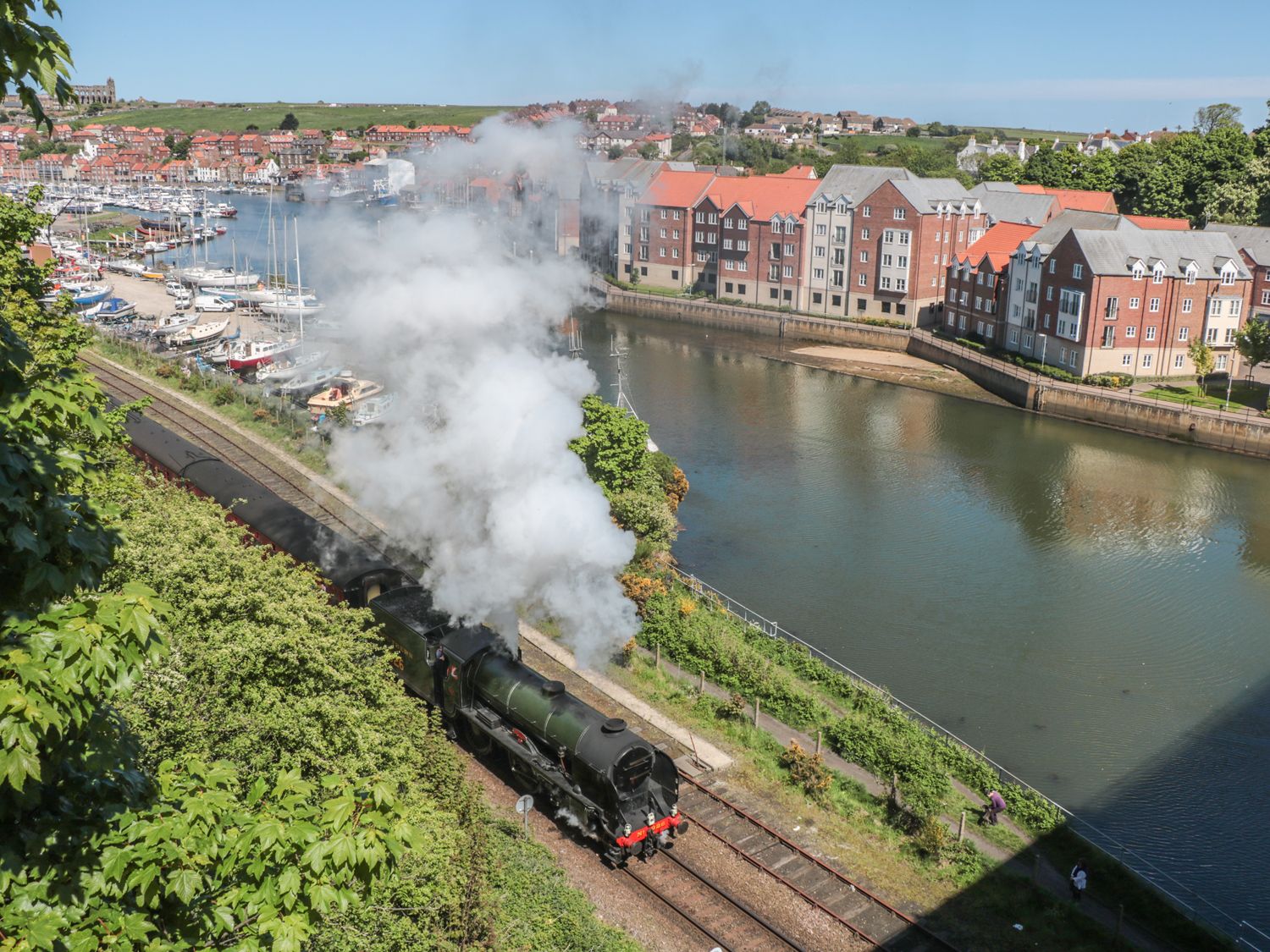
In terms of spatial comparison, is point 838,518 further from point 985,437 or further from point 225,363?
point 225,363

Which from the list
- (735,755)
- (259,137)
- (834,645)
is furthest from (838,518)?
(259,137)

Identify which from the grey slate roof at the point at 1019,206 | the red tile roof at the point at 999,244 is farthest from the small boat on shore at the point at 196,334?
the grey slate roof at the point at 1019,206

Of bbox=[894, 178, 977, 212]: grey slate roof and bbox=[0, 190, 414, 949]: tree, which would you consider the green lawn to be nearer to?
bbox=[894, 178, 977, 212]: grey slate roof

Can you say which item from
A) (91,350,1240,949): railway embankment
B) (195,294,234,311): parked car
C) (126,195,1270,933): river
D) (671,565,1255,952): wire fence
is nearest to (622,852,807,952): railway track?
(91,350,1240,949): railway embankment

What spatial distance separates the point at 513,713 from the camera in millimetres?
18406

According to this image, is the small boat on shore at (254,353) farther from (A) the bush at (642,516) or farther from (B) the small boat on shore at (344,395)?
(A) the bush at (642,516)

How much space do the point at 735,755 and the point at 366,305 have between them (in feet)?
60.0

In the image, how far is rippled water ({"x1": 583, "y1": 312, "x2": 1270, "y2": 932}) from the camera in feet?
76.6

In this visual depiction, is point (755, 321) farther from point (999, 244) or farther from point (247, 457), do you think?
point (247, 457)

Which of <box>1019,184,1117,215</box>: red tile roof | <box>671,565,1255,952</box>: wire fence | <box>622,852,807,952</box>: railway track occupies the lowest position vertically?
<box>671,565,1255,952</box>: wire fence

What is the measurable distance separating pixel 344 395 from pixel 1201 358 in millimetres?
41638

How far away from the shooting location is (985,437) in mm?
50656

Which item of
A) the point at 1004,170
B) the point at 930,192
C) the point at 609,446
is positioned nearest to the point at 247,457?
the point at 609,446

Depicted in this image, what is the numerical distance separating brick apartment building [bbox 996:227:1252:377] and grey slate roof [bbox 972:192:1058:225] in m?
17.9
